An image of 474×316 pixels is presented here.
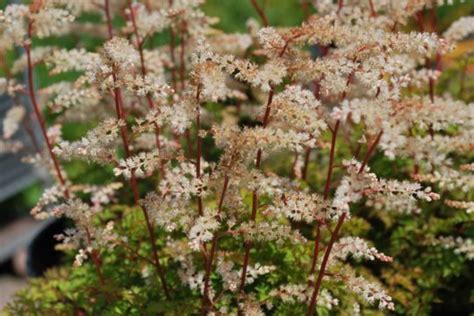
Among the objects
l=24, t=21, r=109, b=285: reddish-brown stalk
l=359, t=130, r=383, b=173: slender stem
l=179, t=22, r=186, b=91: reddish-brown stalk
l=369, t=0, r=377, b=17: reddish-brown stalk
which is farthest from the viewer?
l=179, t=22, r=186, b=91: reddish-brown stalk

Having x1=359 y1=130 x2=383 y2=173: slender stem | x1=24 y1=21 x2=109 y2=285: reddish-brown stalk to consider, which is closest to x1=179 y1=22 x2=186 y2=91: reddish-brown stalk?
x1=24 y1=21 x2=109 y2=285: reddish-brown stalk

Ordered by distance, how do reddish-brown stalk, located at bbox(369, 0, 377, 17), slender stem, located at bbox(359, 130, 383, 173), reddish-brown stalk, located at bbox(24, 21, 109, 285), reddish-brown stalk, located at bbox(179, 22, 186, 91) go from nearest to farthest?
slender stem, located at bbox(359, 130, 383, 173) → reddish-brown stalk, located at bbox(24, 21, 109, 285) → reddish-brown stalk, located at bbox(369, 0, 377, 17) → reddish-brown stalk, located at bbox(179, 22, 186, 91)

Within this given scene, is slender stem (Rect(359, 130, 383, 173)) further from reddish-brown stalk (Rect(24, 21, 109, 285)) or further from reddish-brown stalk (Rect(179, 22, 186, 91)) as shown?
reddish-brown stalk (Rect(179, 22, 186, 91))

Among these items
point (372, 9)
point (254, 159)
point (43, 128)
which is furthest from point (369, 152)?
point (43, 128)

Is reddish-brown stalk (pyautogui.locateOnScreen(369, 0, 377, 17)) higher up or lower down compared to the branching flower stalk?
higher up

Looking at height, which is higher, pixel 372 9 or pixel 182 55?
pixel 372 9

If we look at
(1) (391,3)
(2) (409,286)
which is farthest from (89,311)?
(1) (391,3)

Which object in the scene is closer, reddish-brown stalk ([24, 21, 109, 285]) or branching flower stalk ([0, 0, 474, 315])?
branching flower stalk ([0, 0, 474, 315])

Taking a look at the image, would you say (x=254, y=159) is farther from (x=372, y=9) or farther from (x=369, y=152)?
(x=372, y=9)

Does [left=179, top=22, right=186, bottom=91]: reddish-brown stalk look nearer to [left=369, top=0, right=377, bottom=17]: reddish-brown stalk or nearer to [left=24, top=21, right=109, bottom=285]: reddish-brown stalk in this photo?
[left=24, top=21, right=109, bottom=285]: reddish-brown stalk

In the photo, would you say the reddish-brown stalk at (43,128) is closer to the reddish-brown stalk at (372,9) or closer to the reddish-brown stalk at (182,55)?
the reddish-brown stalk at (182,55)

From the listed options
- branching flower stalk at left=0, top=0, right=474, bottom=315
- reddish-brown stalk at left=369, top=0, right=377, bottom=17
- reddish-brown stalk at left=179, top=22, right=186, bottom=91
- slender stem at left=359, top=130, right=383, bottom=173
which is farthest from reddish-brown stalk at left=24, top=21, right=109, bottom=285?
reddish-brown stalk at left=369, top=0, right=377, bottom=17

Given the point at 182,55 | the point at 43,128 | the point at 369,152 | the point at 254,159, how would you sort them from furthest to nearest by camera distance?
the point at 182,55 < the point at 43,128 < the point at 254,159 < the point at 369,152
